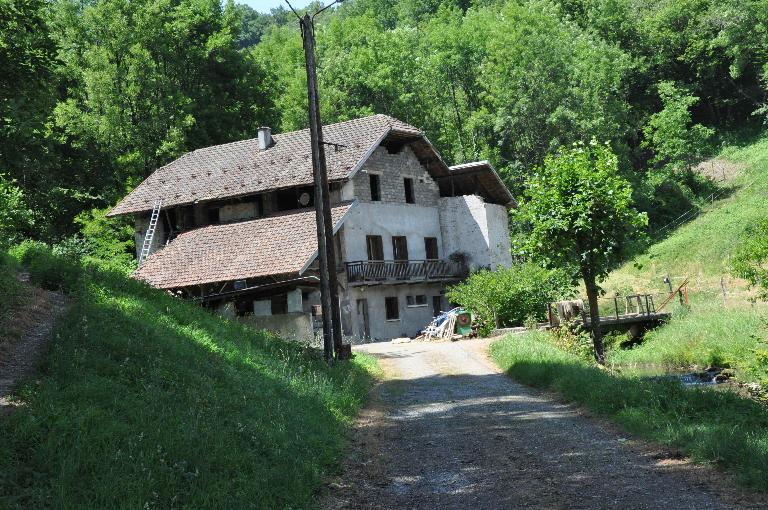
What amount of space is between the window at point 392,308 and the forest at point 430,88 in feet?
39.1

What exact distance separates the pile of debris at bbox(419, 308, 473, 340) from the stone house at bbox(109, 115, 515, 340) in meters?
3.30

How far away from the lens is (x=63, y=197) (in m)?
45.3

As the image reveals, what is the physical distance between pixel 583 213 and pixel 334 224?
48.6 ft

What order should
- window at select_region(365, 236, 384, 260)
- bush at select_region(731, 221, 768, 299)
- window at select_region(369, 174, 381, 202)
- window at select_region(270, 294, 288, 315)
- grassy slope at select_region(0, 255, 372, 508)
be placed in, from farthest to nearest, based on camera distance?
1. window at select_region(369, 174, 381, 202)
2. window at select_region(365, 236, 384, 260)
3. window at select_region(270, 294, 288, 315)
4. bush at select_region(731, 221, 768, 299)
5. grassy slope at select_region(0, 255, 372, 508)

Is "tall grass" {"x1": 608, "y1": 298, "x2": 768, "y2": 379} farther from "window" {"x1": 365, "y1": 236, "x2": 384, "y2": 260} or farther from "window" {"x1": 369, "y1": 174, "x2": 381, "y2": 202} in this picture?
"window" {"x1": 369, "y1": 174, "x2": 381, "y2": 202}

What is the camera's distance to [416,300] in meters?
40.4

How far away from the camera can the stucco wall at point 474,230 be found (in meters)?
41.5

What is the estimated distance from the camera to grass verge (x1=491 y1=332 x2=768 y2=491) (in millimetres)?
8555

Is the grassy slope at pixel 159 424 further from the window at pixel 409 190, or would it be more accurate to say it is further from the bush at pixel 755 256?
the window at pixel 409 190

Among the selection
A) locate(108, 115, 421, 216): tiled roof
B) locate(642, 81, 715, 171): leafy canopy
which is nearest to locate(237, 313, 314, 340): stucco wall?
locate(108, 115, 421, 216): tiled roof

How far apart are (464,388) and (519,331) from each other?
12588 mm

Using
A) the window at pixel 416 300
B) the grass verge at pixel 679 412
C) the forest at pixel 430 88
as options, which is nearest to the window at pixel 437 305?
the window at pixel 416 300

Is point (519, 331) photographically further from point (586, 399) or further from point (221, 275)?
point (586, 399)

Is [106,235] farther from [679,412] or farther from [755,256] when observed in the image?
[679,412]
